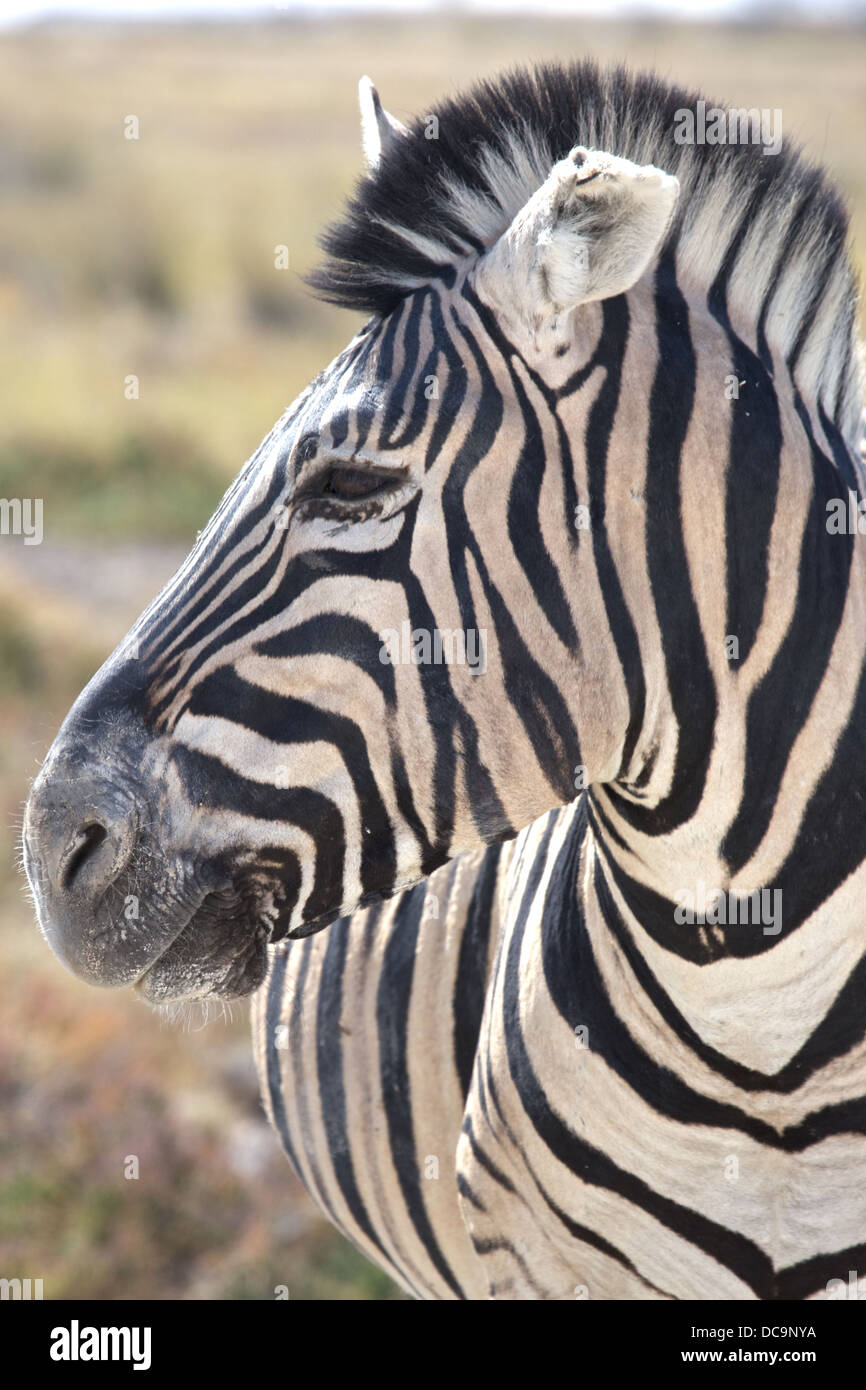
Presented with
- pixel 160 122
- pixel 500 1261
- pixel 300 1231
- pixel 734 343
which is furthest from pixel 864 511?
pixel 160 122

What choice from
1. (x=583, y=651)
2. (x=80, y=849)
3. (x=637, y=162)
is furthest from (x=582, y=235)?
(x=80, y=849)

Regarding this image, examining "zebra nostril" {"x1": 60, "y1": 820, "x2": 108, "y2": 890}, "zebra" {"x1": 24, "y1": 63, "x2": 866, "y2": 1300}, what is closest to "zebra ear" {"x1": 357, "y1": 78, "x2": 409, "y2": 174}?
"zebra" {"x1": 24, "y1": 63, "x2": 866, "y2": 1300}

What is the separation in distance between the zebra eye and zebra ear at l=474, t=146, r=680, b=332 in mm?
340

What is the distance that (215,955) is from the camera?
219 centimetres

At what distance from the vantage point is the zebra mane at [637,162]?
2195 mm

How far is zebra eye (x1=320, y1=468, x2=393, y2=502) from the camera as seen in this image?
80.6 inches

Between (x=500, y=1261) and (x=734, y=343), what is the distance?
1828mm

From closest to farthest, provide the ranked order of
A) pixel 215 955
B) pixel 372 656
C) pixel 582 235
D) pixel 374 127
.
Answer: pixel 582 235 < pixel 372 656 < pixel 215 955 < pixel 374 127

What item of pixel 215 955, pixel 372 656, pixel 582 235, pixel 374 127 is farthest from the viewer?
pixel 374 127

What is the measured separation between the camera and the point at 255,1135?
19.9 feet

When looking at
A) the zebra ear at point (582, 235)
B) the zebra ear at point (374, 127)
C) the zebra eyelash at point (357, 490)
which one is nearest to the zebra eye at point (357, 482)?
the zebra eyelash at point (357, 490)

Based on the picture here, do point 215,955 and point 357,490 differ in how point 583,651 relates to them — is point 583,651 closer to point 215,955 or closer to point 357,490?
point 357,490

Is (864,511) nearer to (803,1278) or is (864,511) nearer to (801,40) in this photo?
(803,1278)

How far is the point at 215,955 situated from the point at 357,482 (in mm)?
820
